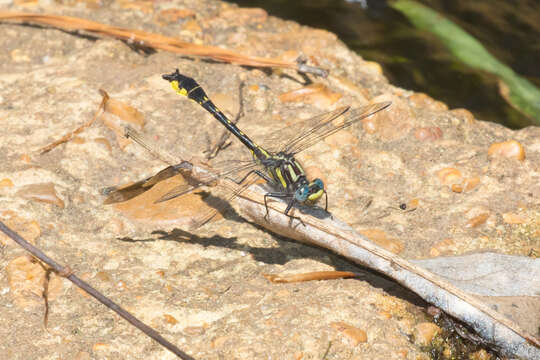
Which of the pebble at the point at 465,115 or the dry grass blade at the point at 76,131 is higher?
the pebble at the point at 465,115

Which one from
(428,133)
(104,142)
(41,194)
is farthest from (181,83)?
(428,133)

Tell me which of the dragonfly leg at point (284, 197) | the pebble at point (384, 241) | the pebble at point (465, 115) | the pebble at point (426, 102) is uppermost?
the dragonfly leg at point (284, 197)

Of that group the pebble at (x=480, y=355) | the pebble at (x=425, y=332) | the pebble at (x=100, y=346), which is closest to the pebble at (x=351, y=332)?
the pebble at (x=425, y=332)

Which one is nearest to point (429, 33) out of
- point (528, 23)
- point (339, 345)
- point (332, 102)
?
point (528, 23)

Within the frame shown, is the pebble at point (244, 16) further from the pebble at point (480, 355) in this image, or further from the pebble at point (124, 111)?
the pebble at point (480, 355)

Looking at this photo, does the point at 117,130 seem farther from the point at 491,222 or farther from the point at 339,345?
the point at 491,222

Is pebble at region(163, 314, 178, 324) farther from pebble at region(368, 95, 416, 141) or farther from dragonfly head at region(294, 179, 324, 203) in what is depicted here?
pebble at region(368, 95, 416, 141)

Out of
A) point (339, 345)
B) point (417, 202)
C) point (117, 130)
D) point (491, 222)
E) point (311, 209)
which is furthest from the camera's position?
point (117, 130)
